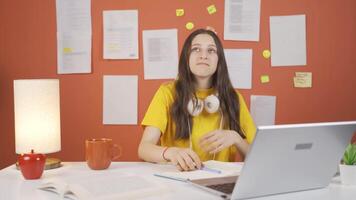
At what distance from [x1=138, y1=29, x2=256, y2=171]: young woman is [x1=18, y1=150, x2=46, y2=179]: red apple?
0.50m

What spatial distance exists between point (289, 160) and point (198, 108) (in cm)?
78

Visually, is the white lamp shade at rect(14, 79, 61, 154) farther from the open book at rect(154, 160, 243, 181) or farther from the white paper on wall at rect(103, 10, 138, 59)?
the white paper on wall at rect(103, 10, 138, 59)

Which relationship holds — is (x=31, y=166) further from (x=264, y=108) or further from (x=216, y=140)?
(x=264, y=108)

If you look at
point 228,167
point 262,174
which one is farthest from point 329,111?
point 262,174

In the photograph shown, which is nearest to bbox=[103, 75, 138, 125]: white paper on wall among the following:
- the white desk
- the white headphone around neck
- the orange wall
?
the orange wall

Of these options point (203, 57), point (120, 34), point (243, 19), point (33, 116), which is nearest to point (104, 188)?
point (33, 116)

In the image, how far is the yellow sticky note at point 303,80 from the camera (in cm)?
262

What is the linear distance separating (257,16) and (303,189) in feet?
5.36

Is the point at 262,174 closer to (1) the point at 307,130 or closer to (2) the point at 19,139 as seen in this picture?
(1) the point at 307,130

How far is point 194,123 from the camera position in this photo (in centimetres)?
193

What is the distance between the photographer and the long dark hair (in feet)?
6.27

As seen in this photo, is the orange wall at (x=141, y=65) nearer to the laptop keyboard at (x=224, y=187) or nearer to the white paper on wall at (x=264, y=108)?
the white paper on wall at (x=264, y=108)

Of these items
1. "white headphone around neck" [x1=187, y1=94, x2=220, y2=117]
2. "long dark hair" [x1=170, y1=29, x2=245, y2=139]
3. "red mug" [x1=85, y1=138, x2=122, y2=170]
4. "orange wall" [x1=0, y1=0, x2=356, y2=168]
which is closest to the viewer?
"red mug" [x1=85, y1=138, x2=122, y2=170]

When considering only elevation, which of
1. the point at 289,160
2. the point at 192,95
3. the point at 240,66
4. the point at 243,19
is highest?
the point at 243,19
